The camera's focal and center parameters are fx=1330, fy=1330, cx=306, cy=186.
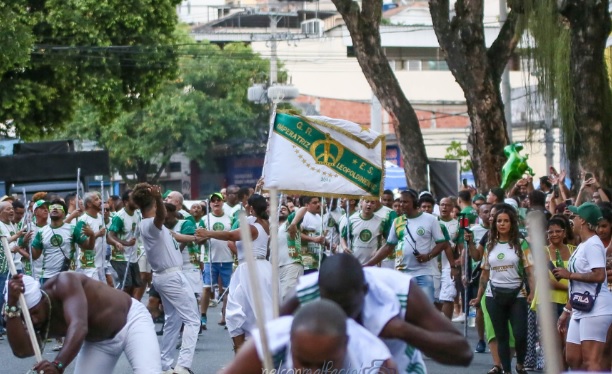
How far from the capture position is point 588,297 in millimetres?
10000

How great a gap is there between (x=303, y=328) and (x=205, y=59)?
4780 cm

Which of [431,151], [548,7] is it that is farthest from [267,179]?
[431,151]

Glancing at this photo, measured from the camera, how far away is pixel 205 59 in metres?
51.8

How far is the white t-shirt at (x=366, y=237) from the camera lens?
1470cm

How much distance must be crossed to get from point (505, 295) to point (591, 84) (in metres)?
3.78

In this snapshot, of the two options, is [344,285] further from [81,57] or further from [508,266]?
[81,57]

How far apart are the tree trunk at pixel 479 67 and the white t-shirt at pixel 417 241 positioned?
5.42 meters

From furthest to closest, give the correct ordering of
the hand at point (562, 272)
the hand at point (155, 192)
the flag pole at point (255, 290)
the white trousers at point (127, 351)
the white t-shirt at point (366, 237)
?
the white t-shirt at point (366, 237) → the hand at point (155, 192) → the hand at point (562, 272) → the white trousers at point (127, 351) → the flag pole at point (255, 290)

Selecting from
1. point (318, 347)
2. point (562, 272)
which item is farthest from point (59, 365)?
point (562, 272)

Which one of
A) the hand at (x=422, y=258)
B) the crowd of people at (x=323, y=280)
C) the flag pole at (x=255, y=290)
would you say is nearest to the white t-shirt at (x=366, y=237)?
the crowd of people at (x=323, y=280)

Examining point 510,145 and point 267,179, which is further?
point 510,145

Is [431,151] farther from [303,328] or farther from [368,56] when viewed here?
[303,328]

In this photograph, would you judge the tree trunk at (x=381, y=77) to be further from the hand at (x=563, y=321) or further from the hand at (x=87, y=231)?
the hand at (x=563, y=321)

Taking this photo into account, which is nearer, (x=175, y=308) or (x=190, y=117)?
(x=175, y=308)
